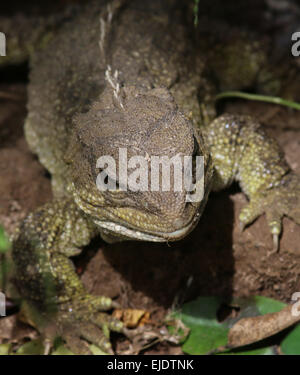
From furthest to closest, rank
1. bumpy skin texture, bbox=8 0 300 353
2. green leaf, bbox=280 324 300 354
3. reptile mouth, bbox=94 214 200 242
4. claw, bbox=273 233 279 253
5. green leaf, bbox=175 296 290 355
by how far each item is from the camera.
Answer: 1. claw, bbox=273 233 279 253
2. green leaf, bbox=175 296 290 355
3. green leaf, bbox=280 324 300 354
4. bumpy skin texture, bbox=8 0 300 353
5. reptile mouth, bbox=94 214 200 242

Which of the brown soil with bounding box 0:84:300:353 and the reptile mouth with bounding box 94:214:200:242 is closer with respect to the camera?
the reptile mouth with bounding box 94:214:200:242

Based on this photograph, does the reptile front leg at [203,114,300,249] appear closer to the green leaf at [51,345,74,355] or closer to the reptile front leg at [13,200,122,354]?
the reptile front leg at [13,200,122,354]

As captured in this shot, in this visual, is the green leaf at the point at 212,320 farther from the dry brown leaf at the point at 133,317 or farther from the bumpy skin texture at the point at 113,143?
the bumpy skin texture at the point at 113,143

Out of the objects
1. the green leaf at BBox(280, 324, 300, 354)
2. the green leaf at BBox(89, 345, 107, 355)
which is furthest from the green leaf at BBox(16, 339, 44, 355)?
the green leaf at BBox(280, 324, 300, 354)

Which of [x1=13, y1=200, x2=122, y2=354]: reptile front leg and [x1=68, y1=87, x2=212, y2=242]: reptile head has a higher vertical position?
[x1=68, y1=87, x2=212, y2=242]: reptile head

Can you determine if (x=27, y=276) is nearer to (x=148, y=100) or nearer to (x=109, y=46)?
(x=148, y=100)

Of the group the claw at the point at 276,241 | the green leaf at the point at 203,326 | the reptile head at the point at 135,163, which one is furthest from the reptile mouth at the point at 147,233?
the green leaf at the point at 203,326

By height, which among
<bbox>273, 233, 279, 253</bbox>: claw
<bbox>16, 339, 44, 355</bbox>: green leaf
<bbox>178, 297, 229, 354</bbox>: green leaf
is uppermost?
<bbox>273, 233, 279, 253</bbox>: claw

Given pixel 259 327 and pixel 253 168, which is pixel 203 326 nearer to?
pixel 259 327
